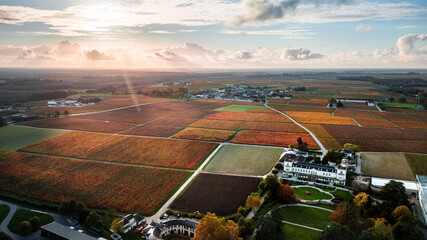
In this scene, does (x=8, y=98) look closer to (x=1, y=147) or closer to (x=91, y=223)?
(x=1, y=147)

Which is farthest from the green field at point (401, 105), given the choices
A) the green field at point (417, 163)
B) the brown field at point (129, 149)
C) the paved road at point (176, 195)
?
the paved road at point (176, 195)

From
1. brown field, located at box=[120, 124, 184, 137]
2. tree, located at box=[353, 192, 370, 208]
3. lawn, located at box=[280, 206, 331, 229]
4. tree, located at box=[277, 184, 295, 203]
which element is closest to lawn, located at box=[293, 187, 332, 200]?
tree, located at box=[277, 184, 295, 203]

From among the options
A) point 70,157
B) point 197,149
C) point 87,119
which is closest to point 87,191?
point 70,157

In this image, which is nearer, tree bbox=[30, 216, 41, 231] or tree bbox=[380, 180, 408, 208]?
tree bbox=[30, 216, 41, 231]

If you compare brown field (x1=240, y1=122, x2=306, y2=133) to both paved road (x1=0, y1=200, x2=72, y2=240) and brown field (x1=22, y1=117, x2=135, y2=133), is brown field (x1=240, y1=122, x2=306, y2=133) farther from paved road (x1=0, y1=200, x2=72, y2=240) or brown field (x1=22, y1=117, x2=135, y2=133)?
paved road (x1=0, y1=200, x2=72, y2=240)

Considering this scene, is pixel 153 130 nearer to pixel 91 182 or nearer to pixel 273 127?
pixel 91 182
